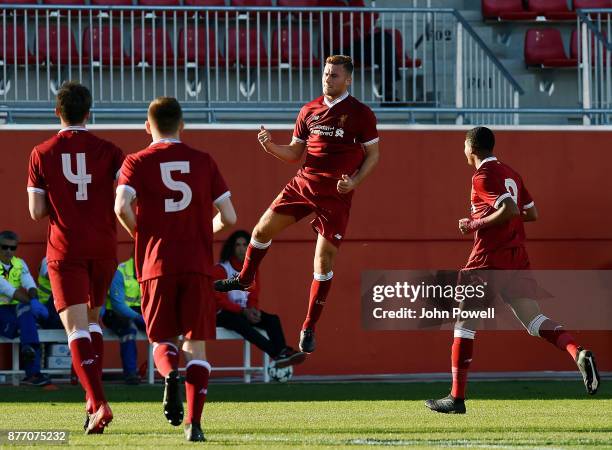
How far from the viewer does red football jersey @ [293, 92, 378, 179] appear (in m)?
9.45

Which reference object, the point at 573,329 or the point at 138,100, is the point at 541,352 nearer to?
the point at 573,329

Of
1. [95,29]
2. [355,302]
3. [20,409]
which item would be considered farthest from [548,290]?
[20,409]

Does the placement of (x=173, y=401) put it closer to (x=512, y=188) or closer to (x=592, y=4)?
(x=512, y=188)

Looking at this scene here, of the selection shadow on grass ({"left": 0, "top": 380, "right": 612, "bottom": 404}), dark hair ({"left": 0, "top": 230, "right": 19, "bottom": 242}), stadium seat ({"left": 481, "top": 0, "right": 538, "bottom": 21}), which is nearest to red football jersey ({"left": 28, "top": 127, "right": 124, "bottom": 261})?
shadow on grass ({"left": 0, "top": 380, "right": 612, "bottom": 404})

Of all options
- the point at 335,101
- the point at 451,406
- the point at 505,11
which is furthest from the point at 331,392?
the point at 505,11

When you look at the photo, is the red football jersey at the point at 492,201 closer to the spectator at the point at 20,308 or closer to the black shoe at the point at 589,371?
the black shoe at the point at 589,371

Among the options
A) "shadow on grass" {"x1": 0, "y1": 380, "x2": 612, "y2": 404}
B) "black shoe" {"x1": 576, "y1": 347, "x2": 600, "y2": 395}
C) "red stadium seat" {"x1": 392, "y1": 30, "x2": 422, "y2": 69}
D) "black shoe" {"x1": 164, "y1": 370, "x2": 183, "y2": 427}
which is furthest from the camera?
"red stadium seat" {"x1": 392, "y1": 30, "x2": 422, "y2": 69}

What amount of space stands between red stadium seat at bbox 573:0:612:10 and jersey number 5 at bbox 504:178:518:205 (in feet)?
29.0

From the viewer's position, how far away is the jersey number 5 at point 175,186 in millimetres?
7227

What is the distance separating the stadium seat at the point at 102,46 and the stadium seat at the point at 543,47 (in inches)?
218

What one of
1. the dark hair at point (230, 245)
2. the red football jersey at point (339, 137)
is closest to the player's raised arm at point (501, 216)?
the red football jersey at point (339, 137)

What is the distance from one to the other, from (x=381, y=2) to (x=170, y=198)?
35.8 ft

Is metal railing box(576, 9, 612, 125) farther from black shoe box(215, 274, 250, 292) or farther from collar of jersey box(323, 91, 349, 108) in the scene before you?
black shoe box(215, 274, 250, 292)

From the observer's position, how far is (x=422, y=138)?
50.2 feet
